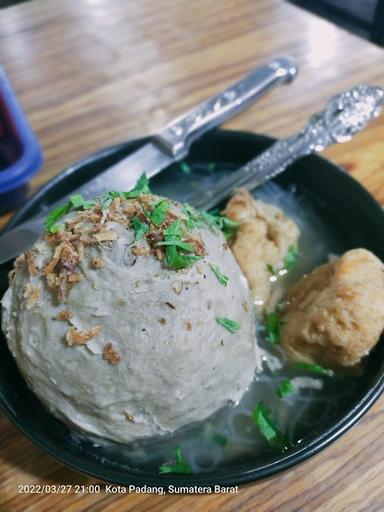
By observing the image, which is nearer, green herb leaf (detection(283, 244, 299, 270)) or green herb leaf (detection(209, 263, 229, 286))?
green herb leaf (detection(209, 263, 229, 286))

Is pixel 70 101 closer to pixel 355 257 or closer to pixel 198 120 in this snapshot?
pixel 198 120

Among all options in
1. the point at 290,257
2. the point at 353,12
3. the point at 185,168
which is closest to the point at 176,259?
the point at 290,257

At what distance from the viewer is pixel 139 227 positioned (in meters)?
0.68

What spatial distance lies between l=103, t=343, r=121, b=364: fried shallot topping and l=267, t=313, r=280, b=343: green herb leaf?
336 millimetres

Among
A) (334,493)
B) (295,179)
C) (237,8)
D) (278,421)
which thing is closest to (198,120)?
(295,179)

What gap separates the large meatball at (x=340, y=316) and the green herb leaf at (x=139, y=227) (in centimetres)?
34

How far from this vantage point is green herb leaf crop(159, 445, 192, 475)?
75 cm

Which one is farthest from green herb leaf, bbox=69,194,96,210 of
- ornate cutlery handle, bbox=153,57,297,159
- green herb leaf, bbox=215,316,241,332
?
ornate cutlery handle, bbox=153,57,297,159

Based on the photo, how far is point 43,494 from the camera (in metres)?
0.81

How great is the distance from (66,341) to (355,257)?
A: 0.51 metres

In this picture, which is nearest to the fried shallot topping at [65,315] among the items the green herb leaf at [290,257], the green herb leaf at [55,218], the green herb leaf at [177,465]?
the green herb leaf at [55,218]

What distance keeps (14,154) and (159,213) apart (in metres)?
0.69

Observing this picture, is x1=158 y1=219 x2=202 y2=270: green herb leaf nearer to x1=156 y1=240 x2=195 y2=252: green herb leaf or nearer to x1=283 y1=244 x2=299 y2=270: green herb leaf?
x1=156 y1=240 x2=195 y2=252: green herb leaf

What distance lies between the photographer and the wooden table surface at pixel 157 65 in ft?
4.60
